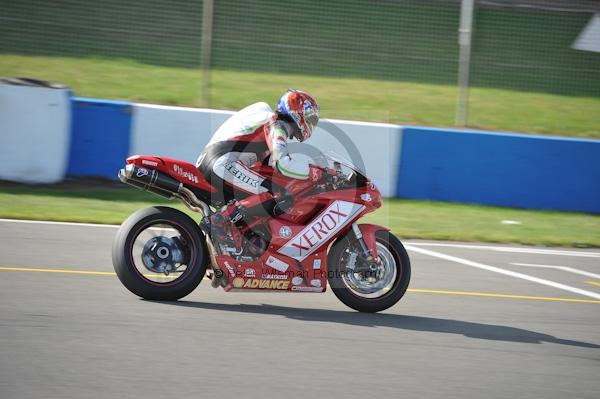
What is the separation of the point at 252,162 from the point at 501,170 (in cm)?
669

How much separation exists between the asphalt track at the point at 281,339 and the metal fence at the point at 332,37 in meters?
5.75

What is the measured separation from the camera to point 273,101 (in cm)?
1569

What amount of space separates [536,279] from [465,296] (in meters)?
1.38

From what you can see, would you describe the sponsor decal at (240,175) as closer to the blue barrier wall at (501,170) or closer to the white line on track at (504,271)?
the white line on track at (504,271)

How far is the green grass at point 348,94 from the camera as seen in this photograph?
1514 centimetres

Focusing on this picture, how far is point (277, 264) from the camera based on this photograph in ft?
23.7

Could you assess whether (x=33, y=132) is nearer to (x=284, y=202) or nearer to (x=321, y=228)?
(x=284, y=202)

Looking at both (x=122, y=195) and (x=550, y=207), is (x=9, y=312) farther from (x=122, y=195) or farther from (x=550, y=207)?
(x=550, y=207)

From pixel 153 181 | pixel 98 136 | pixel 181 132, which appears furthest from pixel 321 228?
pixel 98 136

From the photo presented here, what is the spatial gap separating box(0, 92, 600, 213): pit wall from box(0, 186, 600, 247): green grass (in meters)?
0.26

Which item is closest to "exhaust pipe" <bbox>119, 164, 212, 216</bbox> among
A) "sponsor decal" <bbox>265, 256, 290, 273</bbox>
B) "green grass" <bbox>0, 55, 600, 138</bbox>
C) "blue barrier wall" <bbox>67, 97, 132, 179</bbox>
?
"sponsor decal" <bbox>265, 256, 290, 273</bbox>

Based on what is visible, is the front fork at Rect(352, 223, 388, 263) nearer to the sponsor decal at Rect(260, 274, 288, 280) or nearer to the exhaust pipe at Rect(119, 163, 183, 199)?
the sponsor decal at Rect(260, 274, 288, 280)

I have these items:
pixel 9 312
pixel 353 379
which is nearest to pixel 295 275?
pixel 353 379

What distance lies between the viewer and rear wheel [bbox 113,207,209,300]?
7039 millimetres
